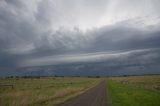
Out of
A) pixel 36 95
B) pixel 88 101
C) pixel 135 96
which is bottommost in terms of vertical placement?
pixel 135 96

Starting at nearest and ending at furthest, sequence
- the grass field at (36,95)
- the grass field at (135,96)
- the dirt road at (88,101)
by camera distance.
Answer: the dirt road at (88,101) < the grass field at (36,95) < the grass field at (135,96)

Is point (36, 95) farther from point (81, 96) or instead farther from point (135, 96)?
point (135, 96)

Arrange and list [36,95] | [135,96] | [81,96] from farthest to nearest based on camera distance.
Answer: [81,96]
[135,96]
[36,95]

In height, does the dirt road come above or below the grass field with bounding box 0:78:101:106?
below

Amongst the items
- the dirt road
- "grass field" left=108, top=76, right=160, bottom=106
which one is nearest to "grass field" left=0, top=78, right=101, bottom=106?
the dirt road

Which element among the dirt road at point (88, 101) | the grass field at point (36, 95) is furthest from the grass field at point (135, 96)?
the grass field at point (36, 95)

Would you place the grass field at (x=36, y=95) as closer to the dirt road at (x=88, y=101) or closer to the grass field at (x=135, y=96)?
the dirt road at (x=88, y=101)

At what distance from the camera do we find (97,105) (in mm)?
23219

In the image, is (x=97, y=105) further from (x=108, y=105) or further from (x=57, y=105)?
(x=57, y=105)

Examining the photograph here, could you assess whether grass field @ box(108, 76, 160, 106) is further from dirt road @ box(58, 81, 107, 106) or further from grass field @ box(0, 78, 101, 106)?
grass field @ box(0, 78, 101, 106)

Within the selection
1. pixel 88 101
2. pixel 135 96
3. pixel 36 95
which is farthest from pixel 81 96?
pixel 88 101

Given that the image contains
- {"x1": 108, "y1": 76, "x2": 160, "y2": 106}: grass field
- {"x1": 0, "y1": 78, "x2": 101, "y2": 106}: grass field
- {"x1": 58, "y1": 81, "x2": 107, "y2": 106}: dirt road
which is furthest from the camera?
{"x1": 108, "y1": 76, "x2": 160, "y2": 106}: grass field

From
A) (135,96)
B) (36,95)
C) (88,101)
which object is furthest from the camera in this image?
(135,96)

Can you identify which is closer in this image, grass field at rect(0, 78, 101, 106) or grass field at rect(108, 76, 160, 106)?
grass field at rect(0, 78, 101, 106)
